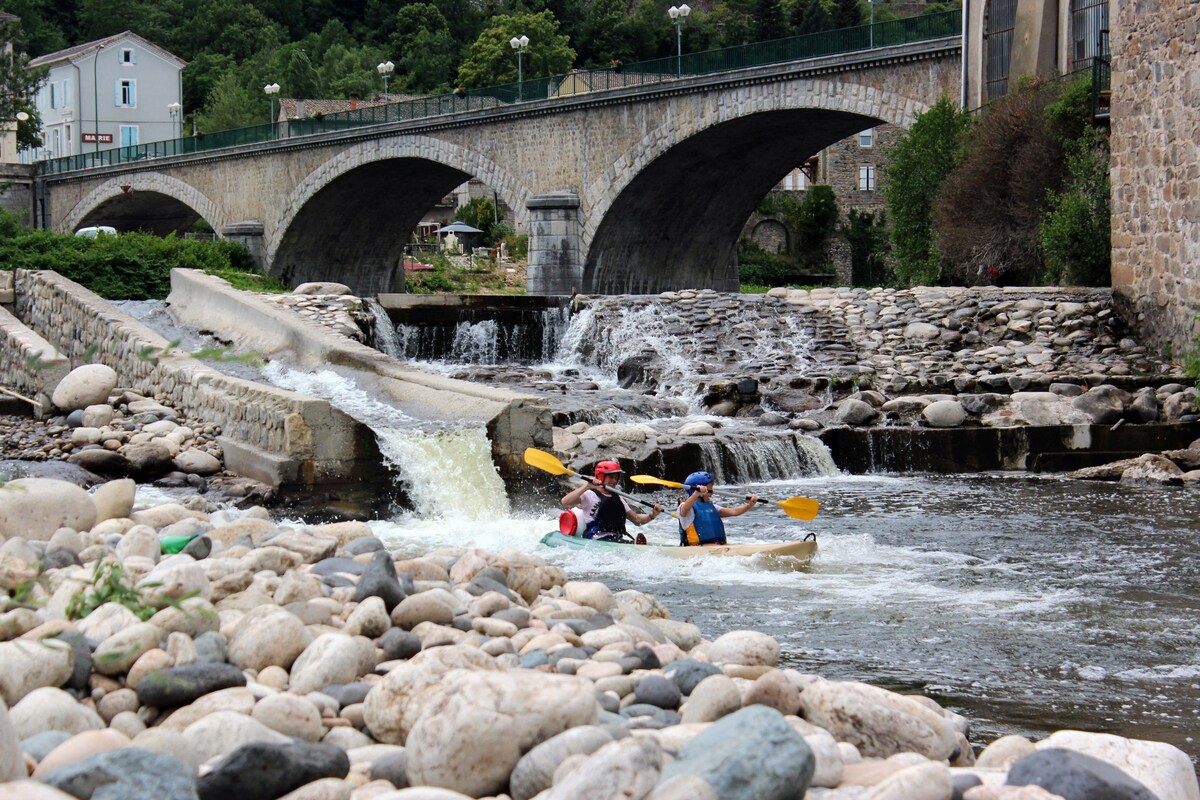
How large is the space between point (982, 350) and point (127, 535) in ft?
48.2

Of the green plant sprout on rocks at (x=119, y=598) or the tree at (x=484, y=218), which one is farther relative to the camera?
the tree at (x=484, y=218)

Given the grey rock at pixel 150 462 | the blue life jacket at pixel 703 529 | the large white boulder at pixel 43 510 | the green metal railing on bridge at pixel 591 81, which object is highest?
the green metal railing on bridge at pixel 591 81

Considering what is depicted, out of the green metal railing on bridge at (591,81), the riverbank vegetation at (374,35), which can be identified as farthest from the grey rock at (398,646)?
the riverbank vegetation at (374,35)

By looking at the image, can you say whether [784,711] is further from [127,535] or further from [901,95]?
[901,95]

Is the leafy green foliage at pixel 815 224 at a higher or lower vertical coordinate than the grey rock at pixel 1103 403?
higher

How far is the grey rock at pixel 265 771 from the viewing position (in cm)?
378

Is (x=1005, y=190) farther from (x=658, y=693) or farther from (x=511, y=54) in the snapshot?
(x=511, y=54)

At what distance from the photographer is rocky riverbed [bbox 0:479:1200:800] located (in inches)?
149

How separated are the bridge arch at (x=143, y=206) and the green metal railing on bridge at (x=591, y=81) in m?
0.87

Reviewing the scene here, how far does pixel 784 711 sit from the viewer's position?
4.88 m

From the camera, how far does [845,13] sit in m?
76.5

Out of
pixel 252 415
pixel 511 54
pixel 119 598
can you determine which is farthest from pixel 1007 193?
pixel 511 54

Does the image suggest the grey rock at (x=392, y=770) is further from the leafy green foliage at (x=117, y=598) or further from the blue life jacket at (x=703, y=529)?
the blue life jacket at (x=703, y=529)

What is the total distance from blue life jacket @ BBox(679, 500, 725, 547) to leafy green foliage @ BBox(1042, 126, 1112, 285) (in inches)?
494
